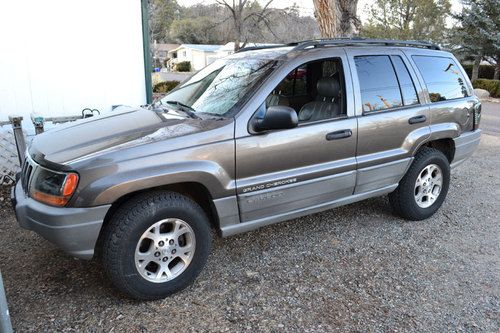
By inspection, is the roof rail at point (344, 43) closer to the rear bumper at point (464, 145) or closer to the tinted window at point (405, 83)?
the tinted window at point (405, 83)

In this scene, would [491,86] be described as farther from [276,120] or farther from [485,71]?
[276,120]

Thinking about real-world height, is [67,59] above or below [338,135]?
above

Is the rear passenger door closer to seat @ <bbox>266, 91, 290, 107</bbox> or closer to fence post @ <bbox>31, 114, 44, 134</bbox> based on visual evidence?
seat @ <bbox>266, 91, 290, 107</bbox>

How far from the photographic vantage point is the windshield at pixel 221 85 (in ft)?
11.6

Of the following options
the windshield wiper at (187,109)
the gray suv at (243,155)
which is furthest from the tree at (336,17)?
the windshield wiper at (187,109)

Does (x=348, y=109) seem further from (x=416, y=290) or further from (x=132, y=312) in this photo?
(x=132, y=312)

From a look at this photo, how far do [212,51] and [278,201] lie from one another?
164ft

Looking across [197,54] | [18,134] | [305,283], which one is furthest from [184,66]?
[305,283]

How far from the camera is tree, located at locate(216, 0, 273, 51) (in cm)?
1794

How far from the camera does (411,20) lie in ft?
85.4

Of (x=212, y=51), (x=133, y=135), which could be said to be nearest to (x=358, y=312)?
(x=133, y=135)

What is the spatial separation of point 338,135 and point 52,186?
7.70ft

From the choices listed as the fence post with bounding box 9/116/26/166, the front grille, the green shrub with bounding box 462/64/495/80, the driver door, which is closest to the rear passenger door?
the driver door

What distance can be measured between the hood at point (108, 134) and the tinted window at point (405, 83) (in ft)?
6.85
